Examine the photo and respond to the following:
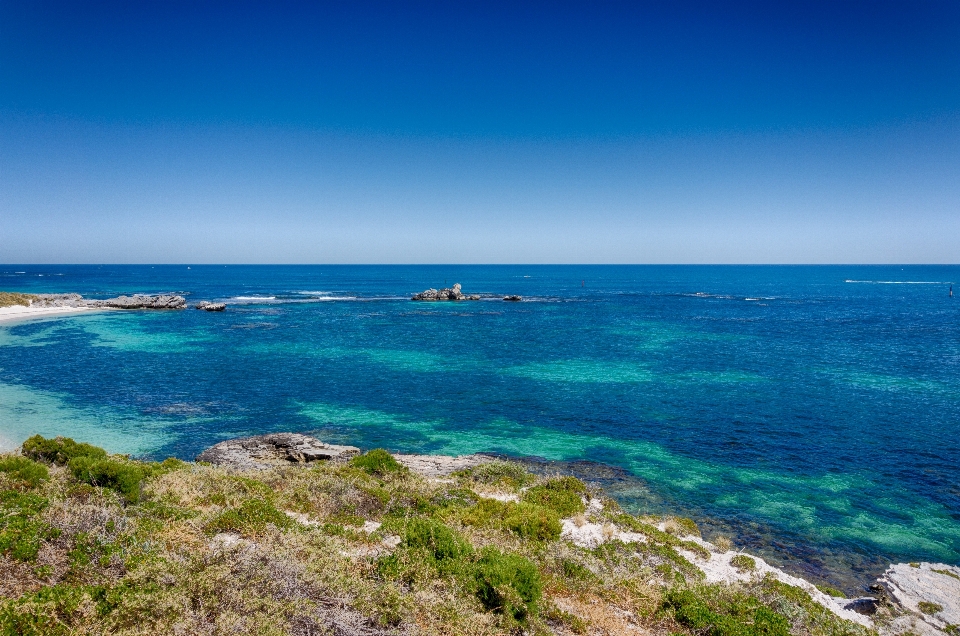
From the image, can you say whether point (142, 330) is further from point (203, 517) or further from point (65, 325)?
point (203, 517)

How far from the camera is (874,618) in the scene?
43.9 feet

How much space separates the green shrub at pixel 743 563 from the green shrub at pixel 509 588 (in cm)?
833

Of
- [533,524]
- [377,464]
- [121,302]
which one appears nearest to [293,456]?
[377,464]

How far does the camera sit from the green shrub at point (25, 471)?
49.3ft

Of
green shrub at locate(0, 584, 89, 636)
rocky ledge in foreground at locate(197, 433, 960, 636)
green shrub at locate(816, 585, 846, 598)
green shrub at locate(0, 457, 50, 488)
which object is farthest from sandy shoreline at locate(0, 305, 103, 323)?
green shrub at locate(816, 585, 846, 598)

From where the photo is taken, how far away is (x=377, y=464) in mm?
21203

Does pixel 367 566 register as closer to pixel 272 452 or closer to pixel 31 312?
pixel 272 452

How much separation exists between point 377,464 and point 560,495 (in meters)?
7.59

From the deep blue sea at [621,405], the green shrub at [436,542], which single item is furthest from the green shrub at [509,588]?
the deep blue sea at [621,405]

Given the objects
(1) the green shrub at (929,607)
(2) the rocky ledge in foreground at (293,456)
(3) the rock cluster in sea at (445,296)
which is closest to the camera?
(1) the green shrub at (929,607)

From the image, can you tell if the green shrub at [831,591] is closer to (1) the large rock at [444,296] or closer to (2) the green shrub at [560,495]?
(2) the green shrub at [560,495]

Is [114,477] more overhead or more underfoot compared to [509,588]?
more overhead

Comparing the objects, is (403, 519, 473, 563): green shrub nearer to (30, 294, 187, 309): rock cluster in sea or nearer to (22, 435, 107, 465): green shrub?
(22, 435, 107, 465): green shrub

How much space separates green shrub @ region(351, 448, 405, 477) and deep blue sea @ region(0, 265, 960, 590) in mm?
7132
